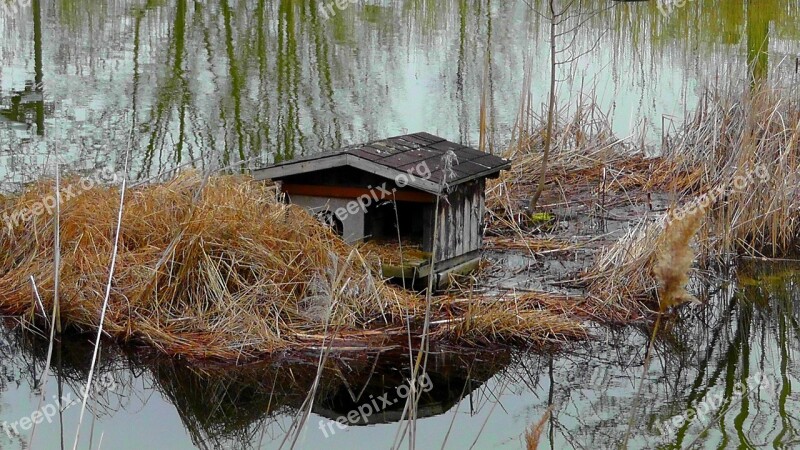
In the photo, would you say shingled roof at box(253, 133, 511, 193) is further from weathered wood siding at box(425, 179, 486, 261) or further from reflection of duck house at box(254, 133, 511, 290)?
weathered wood siding at box(425, 179, 486, 261)

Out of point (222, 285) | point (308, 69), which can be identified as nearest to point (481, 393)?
point (222, 285)

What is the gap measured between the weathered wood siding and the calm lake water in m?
1.00

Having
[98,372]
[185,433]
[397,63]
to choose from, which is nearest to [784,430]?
[185,433]

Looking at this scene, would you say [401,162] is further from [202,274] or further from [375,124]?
[375,124]

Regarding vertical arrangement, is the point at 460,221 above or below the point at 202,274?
above

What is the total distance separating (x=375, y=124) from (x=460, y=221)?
15.9 ft

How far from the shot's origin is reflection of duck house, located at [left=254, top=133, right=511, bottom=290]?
599 centimetres

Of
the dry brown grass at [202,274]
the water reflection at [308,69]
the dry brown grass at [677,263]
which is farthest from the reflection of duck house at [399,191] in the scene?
the dry brown grass at [677,263]

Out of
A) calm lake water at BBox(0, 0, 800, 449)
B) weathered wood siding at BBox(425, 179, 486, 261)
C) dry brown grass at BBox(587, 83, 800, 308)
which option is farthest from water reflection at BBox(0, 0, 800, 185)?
weathered wood siding at BBox(425, 179, 486, 261)

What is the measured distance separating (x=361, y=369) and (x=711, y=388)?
1615 mm

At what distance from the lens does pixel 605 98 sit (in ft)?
40.7

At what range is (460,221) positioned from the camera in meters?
Result: 6.42

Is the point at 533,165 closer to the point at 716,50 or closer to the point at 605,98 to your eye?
the point at 605,98

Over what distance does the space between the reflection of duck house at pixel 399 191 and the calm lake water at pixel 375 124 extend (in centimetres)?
96
